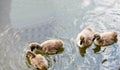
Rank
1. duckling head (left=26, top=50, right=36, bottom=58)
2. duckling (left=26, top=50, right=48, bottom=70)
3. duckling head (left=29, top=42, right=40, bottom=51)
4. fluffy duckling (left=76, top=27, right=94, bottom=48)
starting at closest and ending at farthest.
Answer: duckling (left=26, top=50, right=48, bottom=70)
duckling head (left=26, top=50, right=36, bottom=58)
duckling head (left=29, top=42, right=40, bottom=51)
fluffy duckling (left=76, top=27, right=94, bottom=48)

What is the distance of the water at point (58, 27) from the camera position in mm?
4018

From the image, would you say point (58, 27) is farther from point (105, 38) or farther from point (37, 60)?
point (37, 60)

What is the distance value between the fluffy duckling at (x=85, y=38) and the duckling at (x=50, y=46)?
24cm

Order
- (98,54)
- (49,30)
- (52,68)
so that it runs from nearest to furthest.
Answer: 1. (52,68)
2. (98,54)
3. (49,30)

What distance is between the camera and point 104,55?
4.13 m

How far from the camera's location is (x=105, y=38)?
430 centimetres

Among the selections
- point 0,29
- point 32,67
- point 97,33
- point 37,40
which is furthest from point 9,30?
point 97,33

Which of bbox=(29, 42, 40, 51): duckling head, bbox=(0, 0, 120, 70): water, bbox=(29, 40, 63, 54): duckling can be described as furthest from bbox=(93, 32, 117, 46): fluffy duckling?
bbox=(29, 42, 40, 51): duckling head

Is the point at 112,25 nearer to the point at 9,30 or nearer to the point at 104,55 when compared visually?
the point at 104,55

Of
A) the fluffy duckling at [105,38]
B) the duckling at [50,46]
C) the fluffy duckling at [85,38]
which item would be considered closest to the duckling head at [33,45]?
the duckling at [50,46]

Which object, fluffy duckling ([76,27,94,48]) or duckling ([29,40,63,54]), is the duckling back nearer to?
duckling ([29,40,63,54])

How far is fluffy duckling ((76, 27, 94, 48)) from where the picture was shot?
425 centimetres

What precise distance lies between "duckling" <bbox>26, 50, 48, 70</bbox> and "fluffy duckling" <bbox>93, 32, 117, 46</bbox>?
2.48ft

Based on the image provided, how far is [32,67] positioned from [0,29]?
0.93 meters
